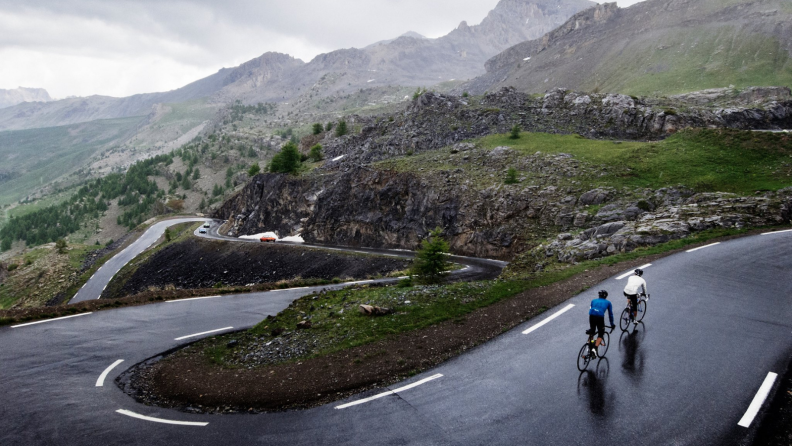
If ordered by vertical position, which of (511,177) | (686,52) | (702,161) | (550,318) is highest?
(686,52)

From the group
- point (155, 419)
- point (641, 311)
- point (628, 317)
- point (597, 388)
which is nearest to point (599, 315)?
point (597, 388)

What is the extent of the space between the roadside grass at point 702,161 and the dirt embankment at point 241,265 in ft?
79.0

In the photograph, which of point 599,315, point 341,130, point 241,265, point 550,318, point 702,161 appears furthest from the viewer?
point 341,130

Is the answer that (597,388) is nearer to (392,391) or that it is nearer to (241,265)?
(392,391)

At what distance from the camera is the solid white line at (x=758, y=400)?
7832 mm

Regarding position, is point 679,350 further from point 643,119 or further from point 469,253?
point 643,119

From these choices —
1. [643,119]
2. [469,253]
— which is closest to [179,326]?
[469,253]

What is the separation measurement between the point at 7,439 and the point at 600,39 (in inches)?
9595

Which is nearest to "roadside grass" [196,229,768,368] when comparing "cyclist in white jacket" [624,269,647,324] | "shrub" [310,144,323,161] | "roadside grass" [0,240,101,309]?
"cyclist in white jacket" [624,269,647,324]

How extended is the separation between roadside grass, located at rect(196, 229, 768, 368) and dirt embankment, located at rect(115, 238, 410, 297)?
57.7ft

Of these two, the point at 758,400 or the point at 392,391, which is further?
the point at 392,391

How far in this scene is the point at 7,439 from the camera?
865 cm

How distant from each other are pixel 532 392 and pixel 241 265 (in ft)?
159

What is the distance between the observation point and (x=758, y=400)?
27.6ft
